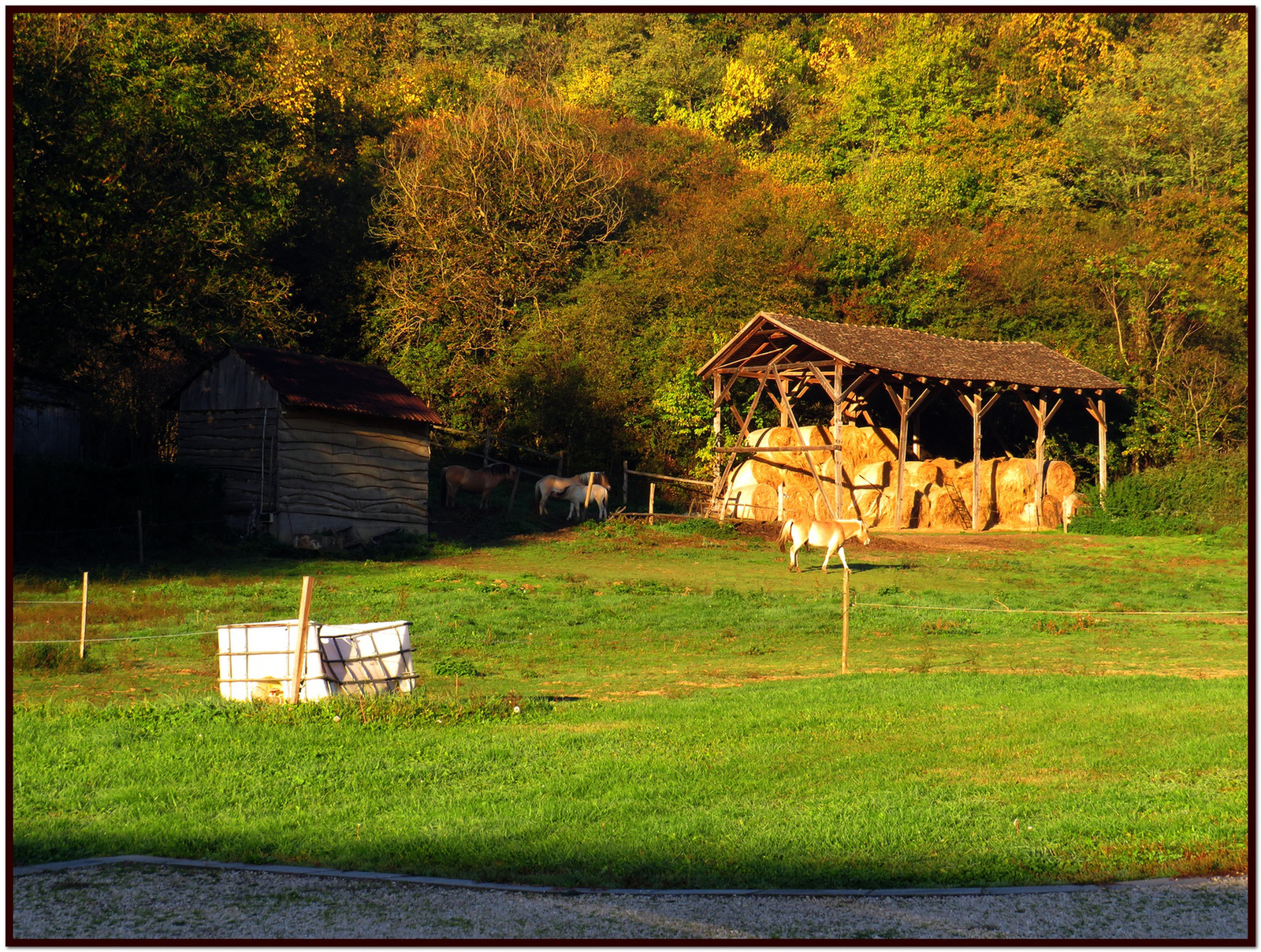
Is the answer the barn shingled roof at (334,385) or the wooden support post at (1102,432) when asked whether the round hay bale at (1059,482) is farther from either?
the barn shingled roof at (334,385)

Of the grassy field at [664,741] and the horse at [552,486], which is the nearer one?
the grassy field at [664,741]

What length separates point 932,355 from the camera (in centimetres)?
3616

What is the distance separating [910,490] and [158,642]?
24398 millimetres

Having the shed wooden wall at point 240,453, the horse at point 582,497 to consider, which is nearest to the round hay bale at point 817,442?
the horse at point 582,497

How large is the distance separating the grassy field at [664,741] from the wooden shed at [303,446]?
19.8 feet

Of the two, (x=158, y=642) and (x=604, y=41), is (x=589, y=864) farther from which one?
(x=604, y=41)

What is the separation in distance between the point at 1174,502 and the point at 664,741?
2977 centimetres

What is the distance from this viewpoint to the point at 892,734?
38.0ft

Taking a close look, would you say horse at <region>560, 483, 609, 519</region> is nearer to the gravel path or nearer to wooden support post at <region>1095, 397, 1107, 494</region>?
wooden support post at <region>1095, 397, 1107, 494</region>

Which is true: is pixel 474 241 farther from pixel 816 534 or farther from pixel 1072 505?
pixel 816 534

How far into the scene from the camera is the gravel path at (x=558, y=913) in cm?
645

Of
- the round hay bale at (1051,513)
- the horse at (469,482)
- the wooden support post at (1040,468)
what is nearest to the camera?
the horse at (469,482)

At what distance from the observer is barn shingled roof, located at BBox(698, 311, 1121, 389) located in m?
34.1

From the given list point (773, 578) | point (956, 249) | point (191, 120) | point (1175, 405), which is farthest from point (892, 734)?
point (956, 249)
